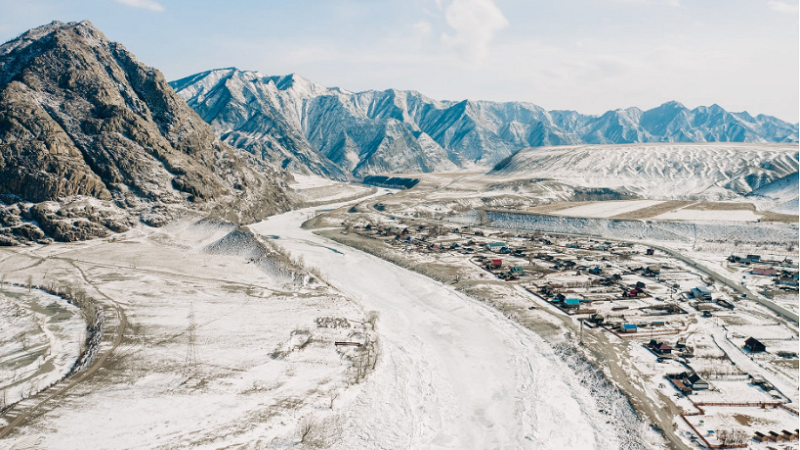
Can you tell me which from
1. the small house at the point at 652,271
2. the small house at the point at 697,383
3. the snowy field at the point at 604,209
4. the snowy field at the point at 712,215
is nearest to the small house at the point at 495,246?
the small house at the point at 652,271

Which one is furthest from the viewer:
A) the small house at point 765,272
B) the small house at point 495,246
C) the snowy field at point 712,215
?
the snowy field at point 712,215

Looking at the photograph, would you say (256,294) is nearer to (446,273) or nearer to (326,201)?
(446,273)

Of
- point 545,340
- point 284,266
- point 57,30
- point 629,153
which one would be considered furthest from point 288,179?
point 545,340

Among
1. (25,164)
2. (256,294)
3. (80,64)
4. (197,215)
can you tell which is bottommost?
(256,294)

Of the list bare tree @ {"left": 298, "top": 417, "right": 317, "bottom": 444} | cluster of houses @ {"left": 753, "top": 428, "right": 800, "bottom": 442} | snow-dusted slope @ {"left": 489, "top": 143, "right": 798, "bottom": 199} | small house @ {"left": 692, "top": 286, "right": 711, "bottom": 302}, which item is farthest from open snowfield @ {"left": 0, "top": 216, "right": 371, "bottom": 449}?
snow-dusted slope @ {"left": 489, "top": 143, "right": 798, "bottom": 199}

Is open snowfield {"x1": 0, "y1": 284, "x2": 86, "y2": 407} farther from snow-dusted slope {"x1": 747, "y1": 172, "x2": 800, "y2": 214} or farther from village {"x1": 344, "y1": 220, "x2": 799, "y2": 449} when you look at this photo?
snow-dusted slope {"x1": 747, "y1": 172, "x2": 800, "y2": 214}

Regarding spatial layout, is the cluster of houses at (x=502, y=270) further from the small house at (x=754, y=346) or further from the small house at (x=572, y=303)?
the small house at (x=754, y=346)

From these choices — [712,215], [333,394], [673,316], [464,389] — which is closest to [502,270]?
[673,316]
